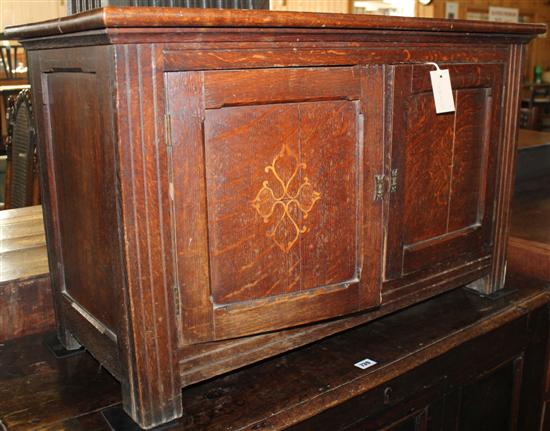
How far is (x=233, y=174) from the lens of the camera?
970 millimetres

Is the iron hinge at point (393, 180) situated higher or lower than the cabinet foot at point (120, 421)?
higher

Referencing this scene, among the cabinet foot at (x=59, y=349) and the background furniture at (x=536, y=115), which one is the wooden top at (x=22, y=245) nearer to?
the cabinet foot at (x=59, y=349)

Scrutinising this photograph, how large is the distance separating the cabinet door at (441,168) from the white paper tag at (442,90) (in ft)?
0.04

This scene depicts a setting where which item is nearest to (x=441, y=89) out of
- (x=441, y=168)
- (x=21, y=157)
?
(x=441, y=168)

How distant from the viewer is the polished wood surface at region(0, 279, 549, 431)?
104cm

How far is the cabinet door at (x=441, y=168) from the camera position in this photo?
1.17m

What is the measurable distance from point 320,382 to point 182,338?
30 cm

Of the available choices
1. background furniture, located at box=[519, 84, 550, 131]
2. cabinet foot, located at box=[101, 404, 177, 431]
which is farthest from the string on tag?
→ background furniture, located at box=[519, 84, 550, 131]

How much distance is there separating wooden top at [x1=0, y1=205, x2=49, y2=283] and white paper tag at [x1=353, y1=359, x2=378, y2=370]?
69 cm

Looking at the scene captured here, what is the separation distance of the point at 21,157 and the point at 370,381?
73.4 inches

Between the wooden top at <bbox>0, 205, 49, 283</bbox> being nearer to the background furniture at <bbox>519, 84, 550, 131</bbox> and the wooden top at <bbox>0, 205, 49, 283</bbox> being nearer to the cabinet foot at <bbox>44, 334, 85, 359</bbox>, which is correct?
the cabinet foot at <bbox>44, 334, 85, 359</bbox>

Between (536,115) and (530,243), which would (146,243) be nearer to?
(530,243)

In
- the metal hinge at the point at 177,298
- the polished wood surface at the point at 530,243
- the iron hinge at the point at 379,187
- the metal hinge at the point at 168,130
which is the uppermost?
the metal hinge at the point at 168,130

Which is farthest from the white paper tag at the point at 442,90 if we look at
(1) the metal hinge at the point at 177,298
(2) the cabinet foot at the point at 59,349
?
(2) the cabinet foot at the point at 59,349
